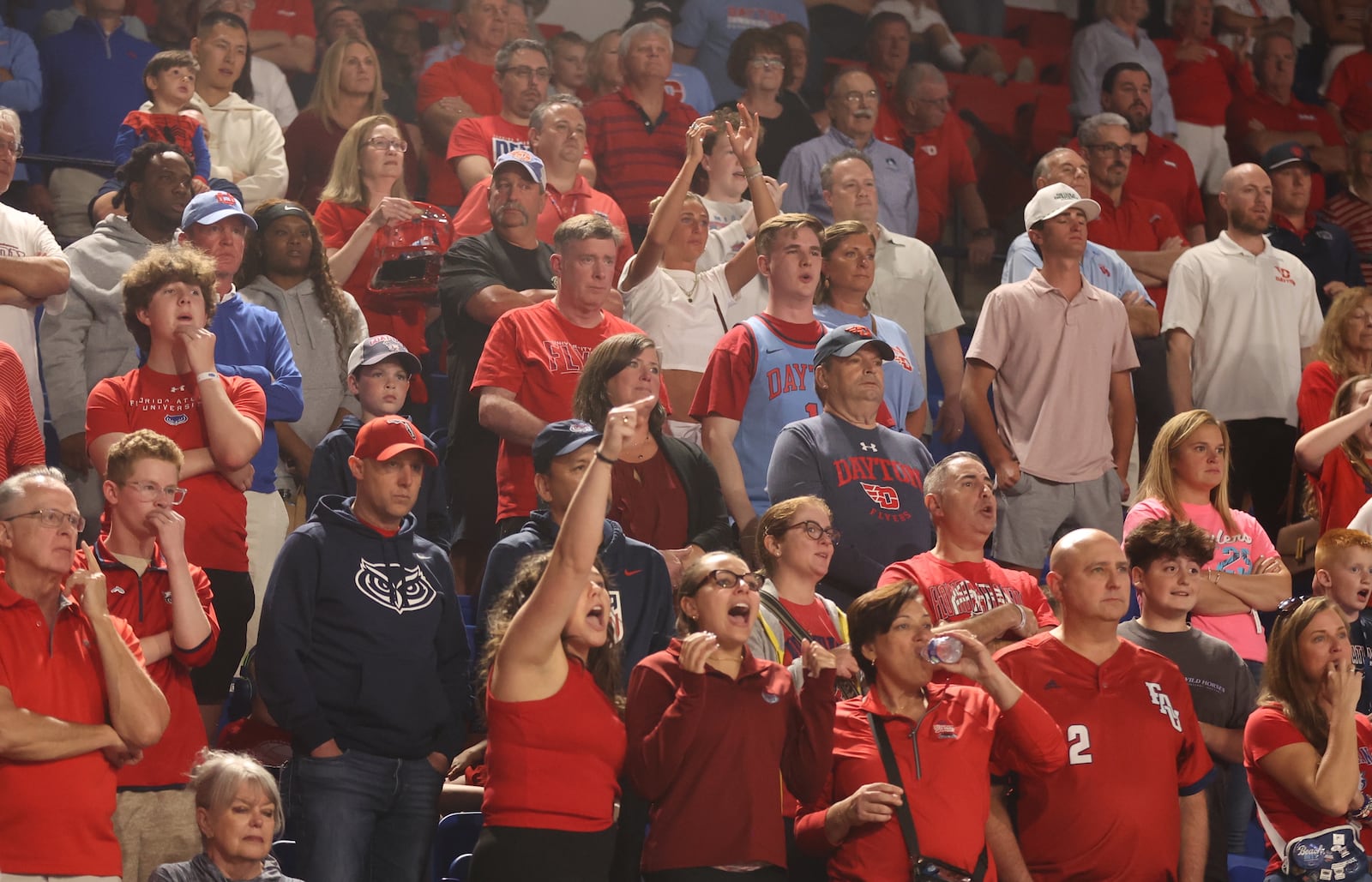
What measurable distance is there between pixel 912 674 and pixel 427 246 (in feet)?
11.2

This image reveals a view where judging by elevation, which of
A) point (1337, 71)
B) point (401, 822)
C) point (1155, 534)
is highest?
point (1337, 71)

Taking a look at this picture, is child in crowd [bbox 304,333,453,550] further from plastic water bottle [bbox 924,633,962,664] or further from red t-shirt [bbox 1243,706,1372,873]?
red t-shirt [bbox 1243,706,1372,873]

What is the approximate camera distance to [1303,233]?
941cm

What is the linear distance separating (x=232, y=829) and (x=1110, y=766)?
2.24m

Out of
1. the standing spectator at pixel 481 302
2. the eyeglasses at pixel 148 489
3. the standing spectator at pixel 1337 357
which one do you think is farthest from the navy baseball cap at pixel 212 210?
the standing spectator at pixel 1337 357

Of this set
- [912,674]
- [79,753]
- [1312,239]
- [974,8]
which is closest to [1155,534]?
[912,674]

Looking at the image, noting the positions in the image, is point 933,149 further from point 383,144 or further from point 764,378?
point 764,378

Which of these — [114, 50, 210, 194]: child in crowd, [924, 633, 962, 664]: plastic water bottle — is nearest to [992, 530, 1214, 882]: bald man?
[924, 633, 962, 664]: plastic water bottle

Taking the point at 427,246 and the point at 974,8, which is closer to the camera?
the point at 427,246

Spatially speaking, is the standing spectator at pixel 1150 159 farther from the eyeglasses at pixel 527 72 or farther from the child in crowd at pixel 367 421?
the child in crowd at pixel 367 421

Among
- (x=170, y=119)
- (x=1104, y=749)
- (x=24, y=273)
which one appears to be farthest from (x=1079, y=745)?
(x=170, y=119)

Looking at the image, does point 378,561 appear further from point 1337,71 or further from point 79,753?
point 1337,71

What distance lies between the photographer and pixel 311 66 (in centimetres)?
924

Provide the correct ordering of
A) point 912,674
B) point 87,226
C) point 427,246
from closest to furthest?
point 912,674 → point 427,246 → point 87,226
